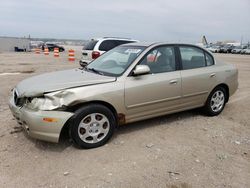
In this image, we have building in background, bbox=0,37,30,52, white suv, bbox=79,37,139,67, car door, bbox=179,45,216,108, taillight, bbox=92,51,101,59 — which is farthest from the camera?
building in background, bbox=0,37,30,52

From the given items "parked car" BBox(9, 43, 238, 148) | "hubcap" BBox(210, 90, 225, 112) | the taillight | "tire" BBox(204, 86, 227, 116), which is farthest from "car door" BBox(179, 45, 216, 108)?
the taillight

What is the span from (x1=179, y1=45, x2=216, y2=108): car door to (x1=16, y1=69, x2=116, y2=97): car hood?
154cm

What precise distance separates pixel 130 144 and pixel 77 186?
1.27 meters

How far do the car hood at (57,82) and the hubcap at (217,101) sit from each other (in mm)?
2450

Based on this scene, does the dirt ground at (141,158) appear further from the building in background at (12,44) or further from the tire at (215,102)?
the building in background at (12,44)

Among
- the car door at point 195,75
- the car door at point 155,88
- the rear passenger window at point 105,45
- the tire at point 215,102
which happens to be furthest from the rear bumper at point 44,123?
the rear passenger window at point 105,45

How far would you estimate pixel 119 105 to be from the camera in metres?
4.00

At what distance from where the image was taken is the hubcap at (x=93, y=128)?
12.4 feet

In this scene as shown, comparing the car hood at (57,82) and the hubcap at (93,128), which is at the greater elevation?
the car hood at (57,82)

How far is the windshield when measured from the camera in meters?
4.29

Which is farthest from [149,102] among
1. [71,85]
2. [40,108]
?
[40,108]

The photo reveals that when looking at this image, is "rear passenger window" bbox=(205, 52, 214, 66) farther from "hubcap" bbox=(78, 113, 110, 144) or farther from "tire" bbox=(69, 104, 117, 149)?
"hubcap" bbox=(78, 113, 110, 144)

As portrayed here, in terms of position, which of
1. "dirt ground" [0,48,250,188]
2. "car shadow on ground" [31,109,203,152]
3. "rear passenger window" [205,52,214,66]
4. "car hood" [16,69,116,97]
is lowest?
"dirt ground" [0,48,250,188]

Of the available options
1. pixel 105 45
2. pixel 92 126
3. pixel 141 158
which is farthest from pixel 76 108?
pixel 105 45
